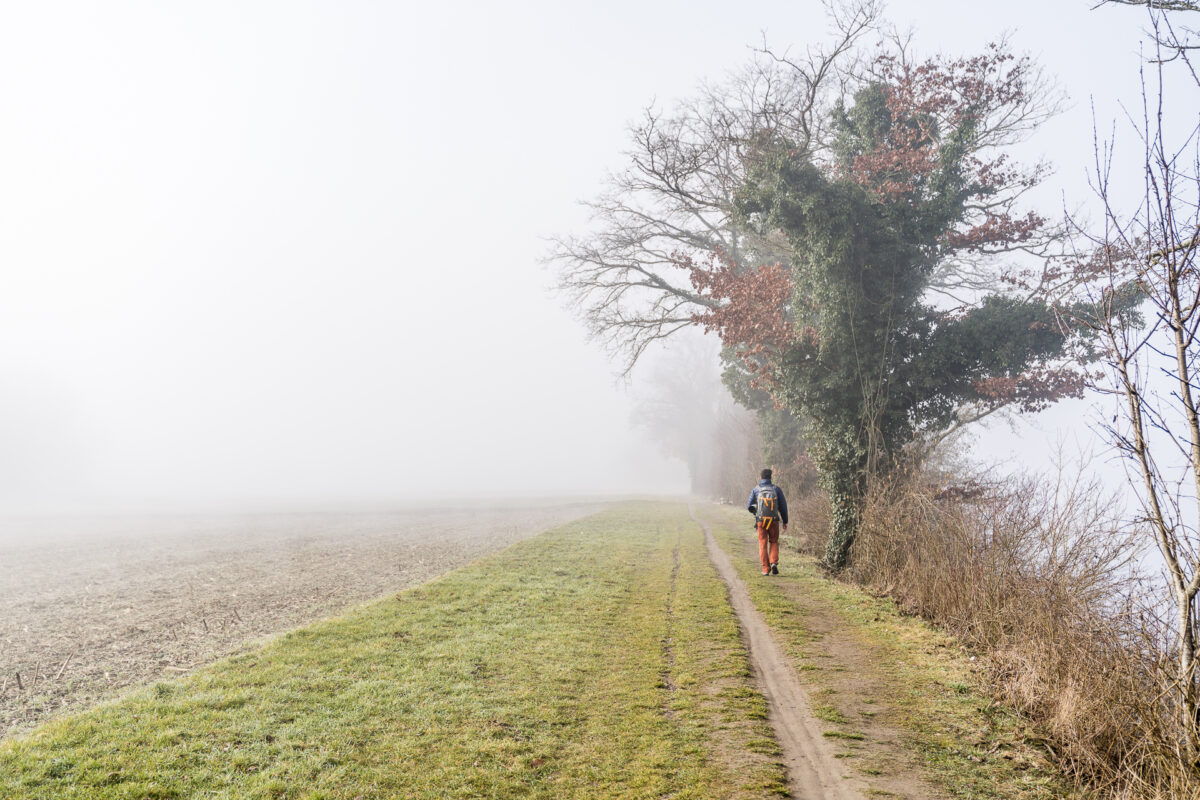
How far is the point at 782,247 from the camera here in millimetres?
18500

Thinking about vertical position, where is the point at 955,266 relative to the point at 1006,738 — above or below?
above

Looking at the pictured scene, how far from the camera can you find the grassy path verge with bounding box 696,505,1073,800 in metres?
5.32

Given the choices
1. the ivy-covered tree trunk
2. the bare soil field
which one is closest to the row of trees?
the ivy-covered tree trunk

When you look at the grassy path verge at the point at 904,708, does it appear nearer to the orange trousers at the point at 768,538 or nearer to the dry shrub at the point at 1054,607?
the dry shrub at the point at 1054,607

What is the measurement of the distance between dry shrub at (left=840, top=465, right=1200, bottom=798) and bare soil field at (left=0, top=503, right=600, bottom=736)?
10.4m

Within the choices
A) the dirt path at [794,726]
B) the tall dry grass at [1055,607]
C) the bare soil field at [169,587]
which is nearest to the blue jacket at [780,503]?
the tall dry grass at [1055,607]

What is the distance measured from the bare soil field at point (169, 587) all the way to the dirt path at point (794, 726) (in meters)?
7.78

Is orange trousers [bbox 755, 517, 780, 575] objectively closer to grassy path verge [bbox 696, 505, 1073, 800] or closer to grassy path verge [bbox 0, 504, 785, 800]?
grassy path verge [bbox 696, 505, 1073, 800]

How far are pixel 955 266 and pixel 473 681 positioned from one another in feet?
83.3

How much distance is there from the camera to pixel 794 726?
6.48 meters

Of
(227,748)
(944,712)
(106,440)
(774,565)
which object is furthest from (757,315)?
(106,440)

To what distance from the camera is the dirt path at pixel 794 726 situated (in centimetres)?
521

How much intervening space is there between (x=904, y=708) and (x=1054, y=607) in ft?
7.02

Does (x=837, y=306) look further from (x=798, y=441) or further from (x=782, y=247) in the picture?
(x=798, y=441)
